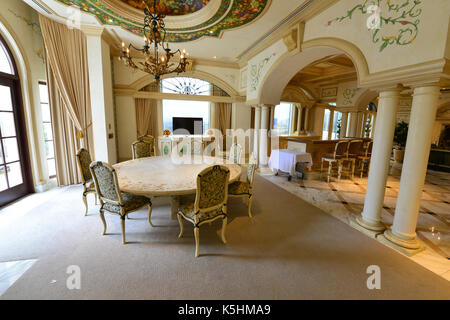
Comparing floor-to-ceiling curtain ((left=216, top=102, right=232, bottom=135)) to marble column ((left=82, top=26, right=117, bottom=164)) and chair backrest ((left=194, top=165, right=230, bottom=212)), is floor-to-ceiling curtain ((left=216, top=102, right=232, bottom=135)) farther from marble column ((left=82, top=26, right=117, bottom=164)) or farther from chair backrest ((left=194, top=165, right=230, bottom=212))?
chair backrest ((left=194, top=165, right=230, bottom=212))

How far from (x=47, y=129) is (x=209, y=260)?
4.30 meters

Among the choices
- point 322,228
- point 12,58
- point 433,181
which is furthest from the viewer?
point 433,181

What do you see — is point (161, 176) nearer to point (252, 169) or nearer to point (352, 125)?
point (252, 169)

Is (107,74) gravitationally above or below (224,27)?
below

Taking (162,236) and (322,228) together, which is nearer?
(162,236)

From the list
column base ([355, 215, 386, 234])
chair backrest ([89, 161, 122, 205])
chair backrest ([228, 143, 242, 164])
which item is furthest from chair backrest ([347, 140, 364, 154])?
chair backrest ([89, 161, 122, 205])

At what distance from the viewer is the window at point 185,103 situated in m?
6.19

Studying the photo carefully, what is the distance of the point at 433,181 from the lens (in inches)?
200

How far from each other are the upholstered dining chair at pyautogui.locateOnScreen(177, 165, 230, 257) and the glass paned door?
319 cm

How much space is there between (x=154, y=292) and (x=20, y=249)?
1663mm

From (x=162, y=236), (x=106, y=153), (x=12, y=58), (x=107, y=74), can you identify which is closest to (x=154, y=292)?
(x=162, y=236)
